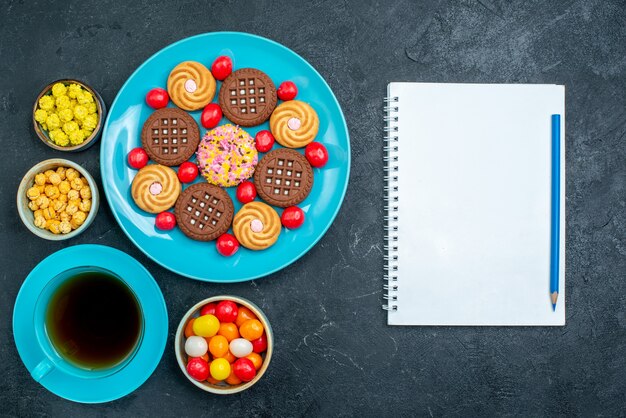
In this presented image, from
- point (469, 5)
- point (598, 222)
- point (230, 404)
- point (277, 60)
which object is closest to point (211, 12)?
point (277, 60)

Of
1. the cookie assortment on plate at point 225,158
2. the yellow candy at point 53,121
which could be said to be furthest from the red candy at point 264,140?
the yellow candy at point 53,121

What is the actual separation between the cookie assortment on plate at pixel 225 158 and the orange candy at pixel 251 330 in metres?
0.18

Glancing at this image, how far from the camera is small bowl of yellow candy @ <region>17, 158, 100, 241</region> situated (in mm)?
1348

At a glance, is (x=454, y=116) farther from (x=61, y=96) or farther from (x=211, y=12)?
(x=61, y=96)

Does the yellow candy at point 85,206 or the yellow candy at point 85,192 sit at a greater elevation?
the yellow candy at point 85,192

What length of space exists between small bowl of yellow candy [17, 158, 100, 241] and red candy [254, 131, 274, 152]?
0.42 metres

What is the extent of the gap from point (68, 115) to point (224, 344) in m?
0.68

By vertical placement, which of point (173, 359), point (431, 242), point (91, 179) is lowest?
point (173, 359)

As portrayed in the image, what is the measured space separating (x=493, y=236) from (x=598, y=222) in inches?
11.9

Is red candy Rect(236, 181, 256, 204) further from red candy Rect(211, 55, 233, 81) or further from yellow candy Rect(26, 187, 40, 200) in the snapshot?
yellow candy Rect(26, 187, 40, 200)

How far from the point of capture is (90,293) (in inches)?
55.6

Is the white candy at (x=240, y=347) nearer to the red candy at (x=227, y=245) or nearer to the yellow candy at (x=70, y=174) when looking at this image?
the red candy at (x=227, y=245)

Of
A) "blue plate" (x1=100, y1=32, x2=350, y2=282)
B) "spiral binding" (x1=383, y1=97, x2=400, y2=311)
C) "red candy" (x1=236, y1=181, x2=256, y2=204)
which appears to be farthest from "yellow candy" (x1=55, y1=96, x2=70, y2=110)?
"spiral binding" (x1=383, y1=97, x2=400, y2=311)

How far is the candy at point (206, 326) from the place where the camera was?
1306 millimetres
